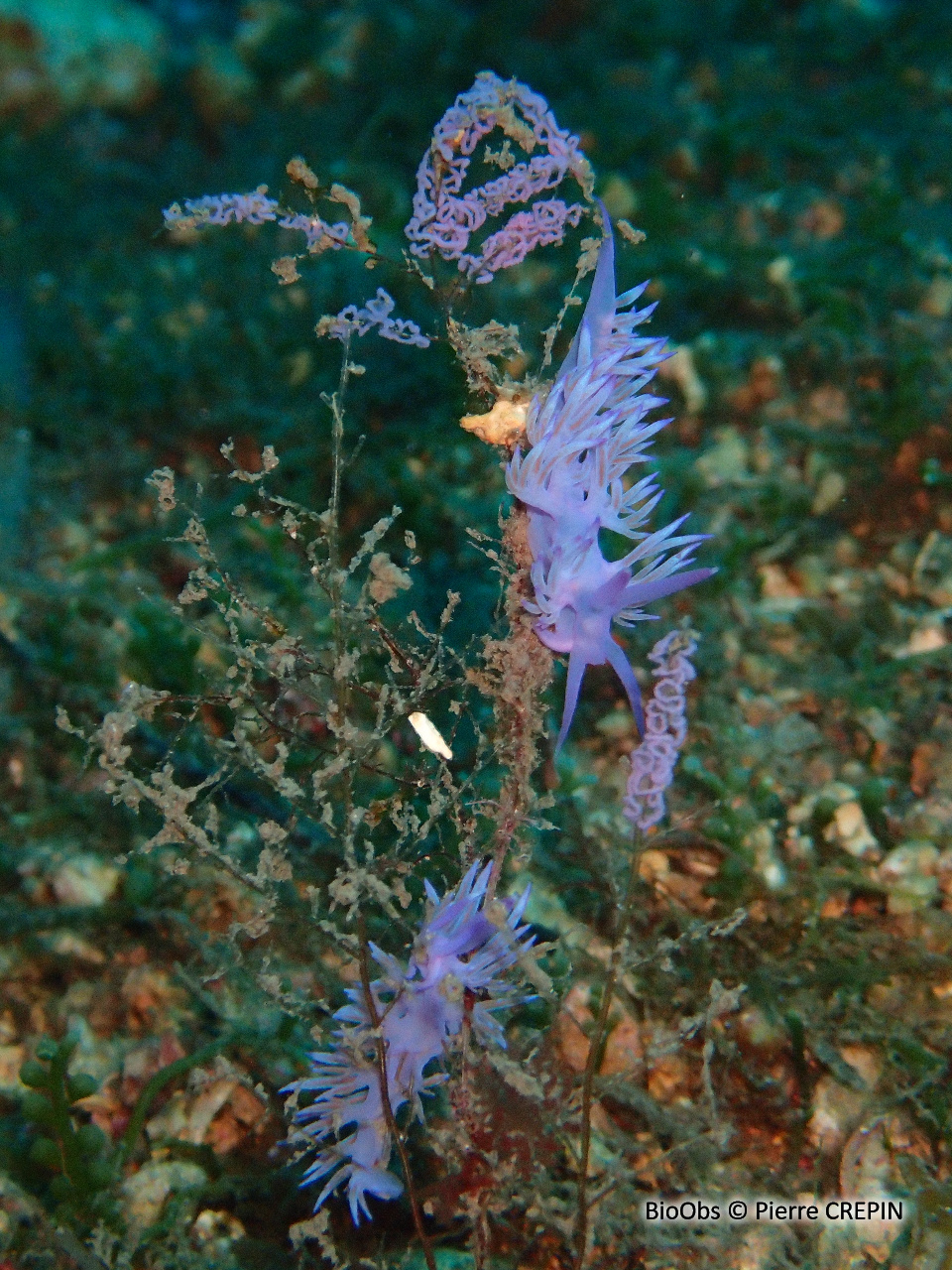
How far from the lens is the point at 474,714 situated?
2.56 metres

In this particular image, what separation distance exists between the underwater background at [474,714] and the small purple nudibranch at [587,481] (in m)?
0.13

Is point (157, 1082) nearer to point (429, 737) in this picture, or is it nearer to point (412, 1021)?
point (412, 1021)

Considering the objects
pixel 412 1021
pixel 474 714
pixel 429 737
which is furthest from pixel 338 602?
pixel 474 714

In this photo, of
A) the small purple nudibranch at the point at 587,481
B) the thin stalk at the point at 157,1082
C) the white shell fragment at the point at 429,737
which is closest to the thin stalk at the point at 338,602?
the white shell fragment at the point at 429,737

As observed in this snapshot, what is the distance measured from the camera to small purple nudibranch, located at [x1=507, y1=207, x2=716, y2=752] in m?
1.47

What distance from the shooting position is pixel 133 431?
4.37 m

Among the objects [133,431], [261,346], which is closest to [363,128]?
[261,346]

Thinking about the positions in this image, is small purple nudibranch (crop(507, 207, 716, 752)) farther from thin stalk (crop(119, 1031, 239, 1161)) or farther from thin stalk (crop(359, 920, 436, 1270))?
thin stalk (crop(119, 1031, 239, 1161))

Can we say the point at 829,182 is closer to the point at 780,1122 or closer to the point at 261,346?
the point at 261,346

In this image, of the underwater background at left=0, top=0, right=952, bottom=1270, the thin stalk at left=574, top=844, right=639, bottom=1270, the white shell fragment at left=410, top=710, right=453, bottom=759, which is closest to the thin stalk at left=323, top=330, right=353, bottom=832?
the underwater background at left=0, top=0, right=952, bottom=1270

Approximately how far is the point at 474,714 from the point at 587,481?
116 cm

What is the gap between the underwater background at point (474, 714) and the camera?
6.05 ft

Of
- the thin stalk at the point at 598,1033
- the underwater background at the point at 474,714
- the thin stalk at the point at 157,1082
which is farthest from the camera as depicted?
the thin stalk at the point at 157,1082

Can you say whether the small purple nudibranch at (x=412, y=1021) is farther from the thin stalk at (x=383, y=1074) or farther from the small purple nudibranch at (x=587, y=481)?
the small purple nudibranch at (x=587, y=481)
